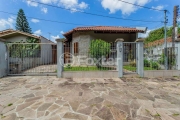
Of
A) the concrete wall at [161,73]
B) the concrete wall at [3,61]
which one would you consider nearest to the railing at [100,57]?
the concrete wall at [161,73]

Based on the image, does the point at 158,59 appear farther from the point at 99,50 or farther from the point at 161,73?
the point at 99,50

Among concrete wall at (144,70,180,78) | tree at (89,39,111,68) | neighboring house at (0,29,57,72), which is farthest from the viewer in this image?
tree at (89,39,111,68)

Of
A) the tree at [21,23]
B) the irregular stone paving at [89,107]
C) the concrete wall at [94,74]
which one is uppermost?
the tree at [21,23]

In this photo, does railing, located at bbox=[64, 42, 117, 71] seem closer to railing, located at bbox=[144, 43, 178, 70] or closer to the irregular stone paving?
railing, located at bbox=[144, 43, 178, 70]

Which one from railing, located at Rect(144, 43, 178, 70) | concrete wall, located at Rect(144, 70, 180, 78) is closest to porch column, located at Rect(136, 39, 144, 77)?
concrete wall, located at Rect(144, 70, 180, 78)

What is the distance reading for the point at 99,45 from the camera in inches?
301

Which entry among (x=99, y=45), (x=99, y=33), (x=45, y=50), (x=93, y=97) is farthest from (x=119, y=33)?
(x=93, y=97)

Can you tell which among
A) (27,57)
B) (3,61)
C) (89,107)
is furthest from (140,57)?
(27,57)

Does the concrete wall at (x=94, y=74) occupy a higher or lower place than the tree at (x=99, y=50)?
lower

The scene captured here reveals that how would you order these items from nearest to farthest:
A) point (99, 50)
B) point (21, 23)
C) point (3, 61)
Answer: point (3, 61), point (99, 50), point (21, 23)

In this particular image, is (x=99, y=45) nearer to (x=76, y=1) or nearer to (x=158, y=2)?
(x=76, y=1)

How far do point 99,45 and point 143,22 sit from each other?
10.9 m

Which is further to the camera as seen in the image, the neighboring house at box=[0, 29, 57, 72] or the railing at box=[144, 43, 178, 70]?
the neighboring house at box=[0, 29, 57, 72]

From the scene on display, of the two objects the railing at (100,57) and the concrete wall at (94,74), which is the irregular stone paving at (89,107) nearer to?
the concrete wall at (94,74)
